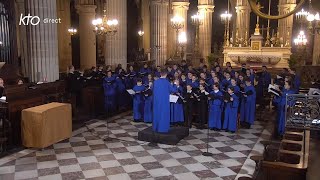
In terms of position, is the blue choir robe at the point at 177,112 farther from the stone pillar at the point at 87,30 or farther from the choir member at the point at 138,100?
the stone pillar at the point at 87,30

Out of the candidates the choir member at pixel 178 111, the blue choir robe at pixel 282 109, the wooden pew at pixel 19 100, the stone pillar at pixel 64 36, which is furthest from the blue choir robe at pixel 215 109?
the stone pillar at pixel 64 36

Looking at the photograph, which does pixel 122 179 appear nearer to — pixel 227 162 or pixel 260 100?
pixel 227 162

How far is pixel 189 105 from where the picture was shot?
1240 centimetres

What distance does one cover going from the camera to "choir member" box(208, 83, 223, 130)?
11.6 meters

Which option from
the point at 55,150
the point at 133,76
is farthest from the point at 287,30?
the point at 55,150

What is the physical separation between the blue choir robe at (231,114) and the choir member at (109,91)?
4881 mm

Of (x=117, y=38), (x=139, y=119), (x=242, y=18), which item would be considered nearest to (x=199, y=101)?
(x=139, y=119)

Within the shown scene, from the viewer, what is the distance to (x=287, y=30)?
2403cm

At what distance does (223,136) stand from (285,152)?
5.38 meters

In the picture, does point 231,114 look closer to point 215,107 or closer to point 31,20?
point 215,107

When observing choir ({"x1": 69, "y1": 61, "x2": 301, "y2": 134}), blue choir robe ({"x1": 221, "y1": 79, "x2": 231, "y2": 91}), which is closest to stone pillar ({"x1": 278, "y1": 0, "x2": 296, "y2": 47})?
choir ({"x1": 69, "y1": 61, "x2": 301, "y2": 134})

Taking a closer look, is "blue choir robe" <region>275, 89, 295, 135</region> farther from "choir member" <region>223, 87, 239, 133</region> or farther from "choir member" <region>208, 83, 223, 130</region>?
"choir member" <region>208, 83, 223, 130</region>

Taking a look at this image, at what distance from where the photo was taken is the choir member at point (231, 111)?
1143 centimetres

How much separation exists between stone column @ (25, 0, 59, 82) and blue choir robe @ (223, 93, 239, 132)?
244 inches
